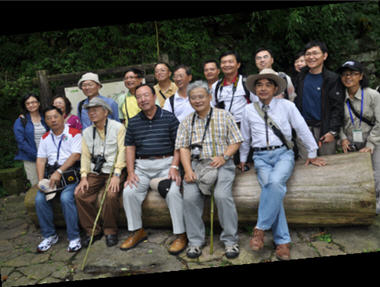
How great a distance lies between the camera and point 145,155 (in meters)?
4.01

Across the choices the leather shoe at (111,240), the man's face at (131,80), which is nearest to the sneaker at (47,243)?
the leather shoe at (111,240)

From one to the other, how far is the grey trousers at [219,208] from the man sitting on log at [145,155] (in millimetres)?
344

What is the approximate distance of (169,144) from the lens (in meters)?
3.99

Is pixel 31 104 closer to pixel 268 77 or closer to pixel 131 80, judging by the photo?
pixel 131 80

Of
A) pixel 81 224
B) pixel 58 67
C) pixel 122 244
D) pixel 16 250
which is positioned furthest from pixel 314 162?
pixel 58 67

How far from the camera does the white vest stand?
13.7 ft

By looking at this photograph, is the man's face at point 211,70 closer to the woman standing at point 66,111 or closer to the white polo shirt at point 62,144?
the white polo shirt at point 62,144

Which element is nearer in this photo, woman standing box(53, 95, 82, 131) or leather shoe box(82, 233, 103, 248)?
leather shoe box(82, 233, 103, 248)

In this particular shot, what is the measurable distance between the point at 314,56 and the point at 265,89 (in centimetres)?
100

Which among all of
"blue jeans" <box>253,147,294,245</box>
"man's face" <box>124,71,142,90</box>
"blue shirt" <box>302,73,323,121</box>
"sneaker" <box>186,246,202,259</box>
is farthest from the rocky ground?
"man's face" <box>124,71,142,90</box>

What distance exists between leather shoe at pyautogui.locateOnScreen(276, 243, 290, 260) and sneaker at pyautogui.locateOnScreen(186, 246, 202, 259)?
0.93 metres

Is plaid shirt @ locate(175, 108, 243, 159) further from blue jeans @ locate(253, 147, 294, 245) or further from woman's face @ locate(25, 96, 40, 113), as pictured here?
woman's face @ locate(25, 96, 40, 113)

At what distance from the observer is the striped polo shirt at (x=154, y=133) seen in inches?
155

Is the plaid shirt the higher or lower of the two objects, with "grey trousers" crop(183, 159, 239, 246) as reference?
higher
